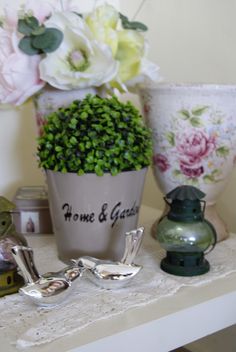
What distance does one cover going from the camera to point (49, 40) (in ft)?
2.16

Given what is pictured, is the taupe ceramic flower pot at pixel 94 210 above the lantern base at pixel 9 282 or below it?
above

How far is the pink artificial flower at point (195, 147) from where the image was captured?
0.71 m

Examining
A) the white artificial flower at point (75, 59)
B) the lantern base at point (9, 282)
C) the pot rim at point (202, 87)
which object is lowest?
the lantern base at point (9, 282)

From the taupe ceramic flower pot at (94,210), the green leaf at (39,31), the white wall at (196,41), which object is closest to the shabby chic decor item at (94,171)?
the taupe ceramic flower pot at (94,210)

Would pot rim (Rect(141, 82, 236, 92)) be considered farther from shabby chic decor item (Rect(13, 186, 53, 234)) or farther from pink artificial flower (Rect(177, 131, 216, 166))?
shabby chic decor item (Rect(13, 186, 53, 234))

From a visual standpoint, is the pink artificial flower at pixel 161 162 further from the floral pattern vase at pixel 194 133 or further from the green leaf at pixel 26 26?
the green leaf at pixel 26 26

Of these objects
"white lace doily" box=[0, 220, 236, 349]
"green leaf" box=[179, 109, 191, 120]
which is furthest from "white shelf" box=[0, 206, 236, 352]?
"green leaf" box=[179, 109, 191, 120]

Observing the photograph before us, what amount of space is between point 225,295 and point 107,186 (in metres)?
0.19

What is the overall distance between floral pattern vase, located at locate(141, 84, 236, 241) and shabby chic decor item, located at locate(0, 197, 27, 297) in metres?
0.25

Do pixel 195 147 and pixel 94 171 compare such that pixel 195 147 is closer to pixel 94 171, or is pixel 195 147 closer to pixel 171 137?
pixel 171 137

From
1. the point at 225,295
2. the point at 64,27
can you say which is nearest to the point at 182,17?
the point at 64,27

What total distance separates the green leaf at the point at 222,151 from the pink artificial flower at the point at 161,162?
0.24 feet

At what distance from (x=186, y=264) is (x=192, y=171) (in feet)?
0.51

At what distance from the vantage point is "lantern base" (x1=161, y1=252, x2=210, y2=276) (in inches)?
24.6
